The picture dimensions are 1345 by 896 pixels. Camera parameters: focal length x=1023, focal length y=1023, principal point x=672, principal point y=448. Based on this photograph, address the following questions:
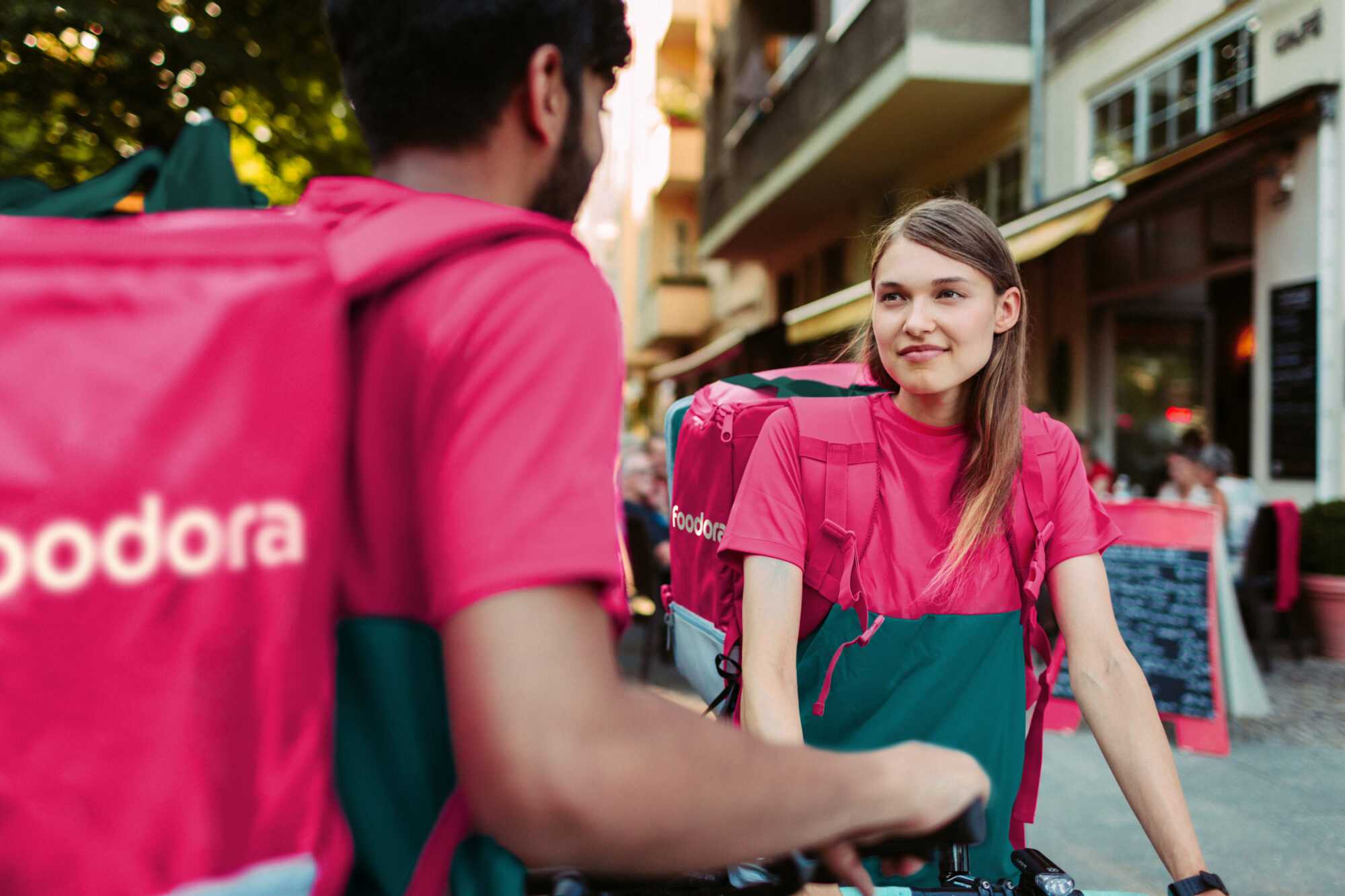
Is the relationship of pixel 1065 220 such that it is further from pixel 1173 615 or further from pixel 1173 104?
pixel 1173 615

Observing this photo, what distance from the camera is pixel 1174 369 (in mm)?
10516

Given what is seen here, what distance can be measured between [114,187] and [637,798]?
2715mm

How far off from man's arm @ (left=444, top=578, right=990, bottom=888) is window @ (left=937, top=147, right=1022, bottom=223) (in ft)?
36.3

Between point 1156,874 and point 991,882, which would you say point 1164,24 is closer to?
point 1156,874

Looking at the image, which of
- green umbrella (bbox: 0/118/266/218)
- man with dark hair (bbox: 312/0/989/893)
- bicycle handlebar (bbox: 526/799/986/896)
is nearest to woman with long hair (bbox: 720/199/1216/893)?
bicycle handlebar (bbox: 526/799/986/896)

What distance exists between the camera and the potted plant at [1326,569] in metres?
7.04

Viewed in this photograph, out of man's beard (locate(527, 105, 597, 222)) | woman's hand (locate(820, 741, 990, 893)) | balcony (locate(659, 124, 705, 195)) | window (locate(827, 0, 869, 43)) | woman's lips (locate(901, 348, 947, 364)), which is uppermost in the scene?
balcony (locate(659, 124, 705, 195))

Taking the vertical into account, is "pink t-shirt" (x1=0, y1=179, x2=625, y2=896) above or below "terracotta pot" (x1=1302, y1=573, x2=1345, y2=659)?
above

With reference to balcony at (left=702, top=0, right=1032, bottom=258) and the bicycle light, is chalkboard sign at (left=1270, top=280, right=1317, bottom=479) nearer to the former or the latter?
balcony at (left=702, top=0, right=1032, bottom=258)

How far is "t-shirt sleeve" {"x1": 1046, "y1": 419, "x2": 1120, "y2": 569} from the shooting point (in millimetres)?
1875

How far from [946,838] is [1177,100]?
31.4ft

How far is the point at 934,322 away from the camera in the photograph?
196cm

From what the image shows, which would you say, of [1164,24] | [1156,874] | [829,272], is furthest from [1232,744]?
[829,272]

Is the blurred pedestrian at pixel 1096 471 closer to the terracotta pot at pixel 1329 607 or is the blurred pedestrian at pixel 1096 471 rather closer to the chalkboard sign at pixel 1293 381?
the chalkboard sign at pixel 1293 381
